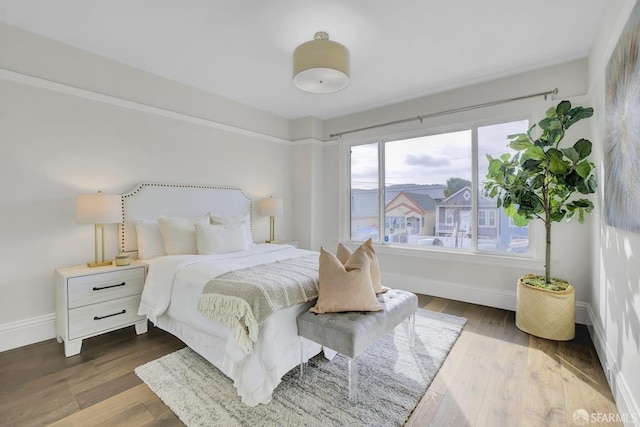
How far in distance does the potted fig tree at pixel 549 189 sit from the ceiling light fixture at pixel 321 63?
169 cm

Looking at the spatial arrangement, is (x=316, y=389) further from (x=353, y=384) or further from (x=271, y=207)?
(x=271, y=207)

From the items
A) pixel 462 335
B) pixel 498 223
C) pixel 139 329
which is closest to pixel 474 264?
pixel 498 223

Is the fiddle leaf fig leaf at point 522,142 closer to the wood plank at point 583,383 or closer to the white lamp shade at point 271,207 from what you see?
the wood plank at point 583,383

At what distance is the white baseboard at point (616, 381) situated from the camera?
4.91 feet

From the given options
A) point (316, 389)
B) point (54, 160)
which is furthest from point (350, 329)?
point (54, 160)

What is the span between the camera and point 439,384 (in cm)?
197

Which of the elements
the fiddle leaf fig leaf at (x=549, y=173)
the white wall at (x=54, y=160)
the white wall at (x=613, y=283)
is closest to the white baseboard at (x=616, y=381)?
the white wall at (x=613, y=283)

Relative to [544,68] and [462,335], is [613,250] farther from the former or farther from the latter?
[544,68]

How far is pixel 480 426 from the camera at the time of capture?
1.60 meters

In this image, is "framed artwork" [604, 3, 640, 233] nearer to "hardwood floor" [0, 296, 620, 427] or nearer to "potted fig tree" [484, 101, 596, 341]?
"potted fig tree" [484, 101, 596, 341]

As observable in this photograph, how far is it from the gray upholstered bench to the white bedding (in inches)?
4.8

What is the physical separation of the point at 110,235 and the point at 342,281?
2.41 m
